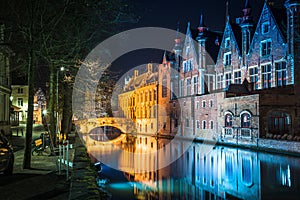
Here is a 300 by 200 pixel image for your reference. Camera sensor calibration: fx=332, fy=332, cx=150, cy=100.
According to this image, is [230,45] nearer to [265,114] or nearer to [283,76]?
[283,76]

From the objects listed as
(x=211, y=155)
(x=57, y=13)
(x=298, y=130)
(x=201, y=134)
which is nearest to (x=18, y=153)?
(x=57, y=13)

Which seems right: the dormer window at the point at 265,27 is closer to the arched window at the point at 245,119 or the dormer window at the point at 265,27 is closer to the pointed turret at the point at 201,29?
the arched window at the point at 245,119

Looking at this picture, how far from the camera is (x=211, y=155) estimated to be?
27031mm

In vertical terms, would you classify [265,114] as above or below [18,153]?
above

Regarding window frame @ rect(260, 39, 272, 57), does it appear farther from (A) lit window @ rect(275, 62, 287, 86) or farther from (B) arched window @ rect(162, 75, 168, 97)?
(B) arched window @ rect(162, 75, 168, 97)

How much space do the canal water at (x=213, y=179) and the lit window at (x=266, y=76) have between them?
934 centimetres

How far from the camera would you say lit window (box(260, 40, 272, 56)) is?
3223 centimetres

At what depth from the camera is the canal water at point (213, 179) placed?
14195 millimetres

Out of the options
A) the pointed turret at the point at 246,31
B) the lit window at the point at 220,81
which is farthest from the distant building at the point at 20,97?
the pointed turret at the point at 246,31

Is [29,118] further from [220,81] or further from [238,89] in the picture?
[220,81]

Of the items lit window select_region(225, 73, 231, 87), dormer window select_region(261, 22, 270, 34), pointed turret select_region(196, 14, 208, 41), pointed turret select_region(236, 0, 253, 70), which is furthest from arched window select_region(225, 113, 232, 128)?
pointed turret select_region(196, 14, 208, 41)

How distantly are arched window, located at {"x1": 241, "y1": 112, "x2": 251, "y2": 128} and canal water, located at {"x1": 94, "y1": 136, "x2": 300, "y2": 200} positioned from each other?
599 cm

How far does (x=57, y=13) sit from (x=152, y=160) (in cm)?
1530

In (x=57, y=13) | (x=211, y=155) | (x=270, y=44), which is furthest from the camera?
(x=270, y=44)
